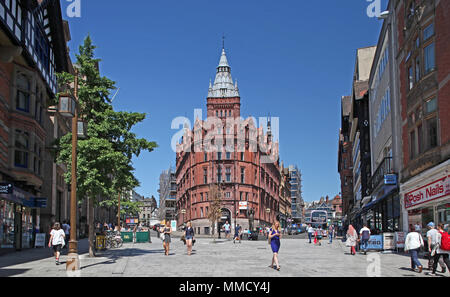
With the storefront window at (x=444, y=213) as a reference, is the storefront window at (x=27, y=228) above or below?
below

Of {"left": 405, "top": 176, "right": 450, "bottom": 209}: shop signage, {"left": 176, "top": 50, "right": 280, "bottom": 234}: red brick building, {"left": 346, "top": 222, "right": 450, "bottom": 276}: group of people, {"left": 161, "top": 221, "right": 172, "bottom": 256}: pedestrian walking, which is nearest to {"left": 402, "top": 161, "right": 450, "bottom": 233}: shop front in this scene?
{"left": 405, "top": 176, "right": 450, "bottom": 209}: shop signage

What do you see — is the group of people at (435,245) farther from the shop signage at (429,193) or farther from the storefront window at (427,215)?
the storefront window at (427,215)

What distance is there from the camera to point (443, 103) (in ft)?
77.3

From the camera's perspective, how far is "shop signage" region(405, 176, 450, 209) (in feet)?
73.8

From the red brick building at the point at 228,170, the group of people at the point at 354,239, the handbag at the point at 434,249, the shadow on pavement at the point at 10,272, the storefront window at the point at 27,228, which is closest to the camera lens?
the handbag at the point at 434,249

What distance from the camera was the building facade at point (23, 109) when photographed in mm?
26656

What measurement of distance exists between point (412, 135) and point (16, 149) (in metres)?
20.4

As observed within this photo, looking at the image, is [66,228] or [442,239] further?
[66,228]

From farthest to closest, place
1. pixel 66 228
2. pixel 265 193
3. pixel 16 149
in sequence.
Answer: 1. pixel 265 193
2. pixel 66 228
3. pixel 16 149

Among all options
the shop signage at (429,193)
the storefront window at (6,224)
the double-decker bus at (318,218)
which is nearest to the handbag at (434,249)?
the shop signage at (429,193)

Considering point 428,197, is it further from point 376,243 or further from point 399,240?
point 376,243

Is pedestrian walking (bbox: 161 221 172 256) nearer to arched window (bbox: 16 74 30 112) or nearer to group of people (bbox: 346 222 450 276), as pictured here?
arched window (bbox: 16 74 30 112)
